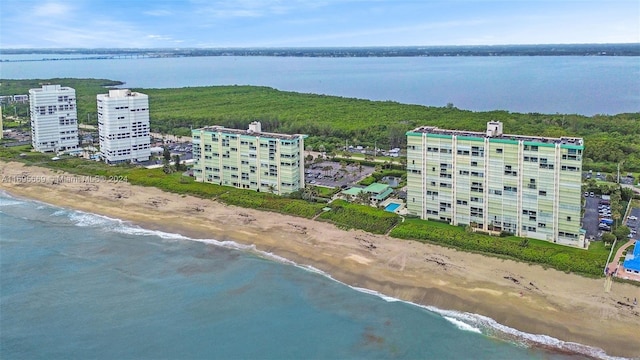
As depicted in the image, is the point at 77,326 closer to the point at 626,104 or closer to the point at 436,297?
the point at 436,297

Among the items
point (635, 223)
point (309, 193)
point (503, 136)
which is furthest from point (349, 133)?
point (635, 223)

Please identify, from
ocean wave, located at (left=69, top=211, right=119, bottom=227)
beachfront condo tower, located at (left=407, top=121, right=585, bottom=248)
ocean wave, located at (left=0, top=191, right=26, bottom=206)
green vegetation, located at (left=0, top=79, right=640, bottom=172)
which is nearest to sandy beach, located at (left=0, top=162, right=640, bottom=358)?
ocean wave, located at (left=69, top=211, right=119, bottom=227)

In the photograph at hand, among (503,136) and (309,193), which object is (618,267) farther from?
(309,193)

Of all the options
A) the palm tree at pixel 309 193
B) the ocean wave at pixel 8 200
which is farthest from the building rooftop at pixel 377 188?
the ocean wave at pixel 8 200

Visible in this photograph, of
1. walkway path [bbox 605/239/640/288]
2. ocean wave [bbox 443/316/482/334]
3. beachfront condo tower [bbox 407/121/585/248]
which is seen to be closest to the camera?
ocean wave [bbox 443/316/482/334]

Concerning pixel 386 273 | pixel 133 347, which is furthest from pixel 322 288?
pixel 133 347

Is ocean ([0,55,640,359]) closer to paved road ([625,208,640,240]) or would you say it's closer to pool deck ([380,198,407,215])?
pool deck ([380,198,407,215])
